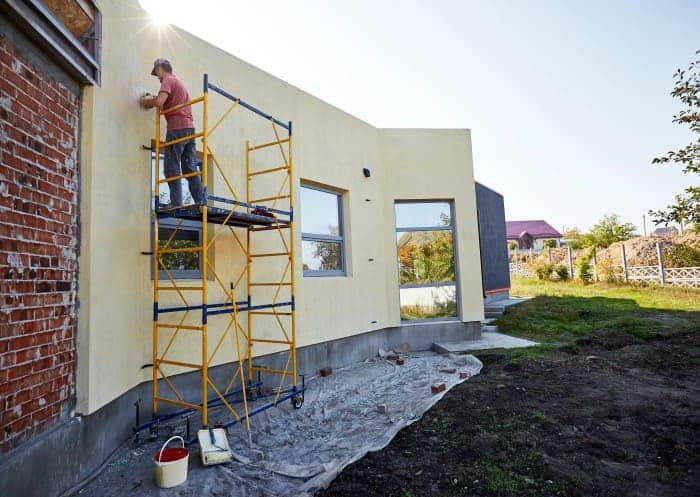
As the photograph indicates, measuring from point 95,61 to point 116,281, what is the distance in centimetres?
172

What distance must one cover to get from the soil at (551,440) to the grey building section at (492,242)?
20.8 feet

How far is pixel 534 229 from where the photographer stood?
4628 centimetres

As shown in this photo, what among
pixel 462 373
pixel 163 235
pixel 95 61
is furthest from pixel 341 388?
pixel 95 61

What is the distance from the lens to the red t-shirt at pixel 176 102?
3.81 metres

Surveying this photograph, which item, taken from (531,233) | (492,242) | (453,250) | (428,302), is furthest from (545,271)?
(531,233)

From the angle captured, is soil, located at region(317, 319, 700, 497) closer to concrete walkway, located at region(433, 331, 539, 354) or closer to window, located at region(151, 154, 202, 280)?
concrete walkway, located at region(433, 331, 539, 354)

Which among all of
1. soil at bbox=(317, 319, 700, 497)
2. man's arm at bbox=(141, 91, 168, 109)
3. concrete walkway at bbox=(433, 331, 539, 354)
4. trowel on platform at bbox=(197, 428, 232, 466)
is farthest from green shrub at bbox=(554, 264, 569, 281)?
man's arm at bbox=(141, 91, 168, 109)

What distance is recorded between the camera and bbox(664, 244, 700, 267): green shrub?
48.6 ft

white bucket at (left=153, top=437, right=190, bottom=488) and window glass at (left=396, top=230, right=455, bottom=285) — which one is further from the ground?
window glass at (left=396, top=230, right=455, bottom=285)

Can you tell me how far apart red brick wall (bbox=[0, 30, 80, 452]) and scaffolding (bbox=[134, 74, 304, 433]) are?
0.93 m

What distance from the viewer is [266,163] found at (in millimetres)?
5586

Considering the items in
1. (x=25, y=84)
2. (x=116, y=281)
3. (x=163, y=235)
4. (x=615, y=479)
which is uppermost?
(x=25, y=84)

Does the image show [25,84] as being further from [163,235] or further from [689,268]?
[689,268]

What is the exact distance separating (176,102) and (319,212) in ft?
10.3
